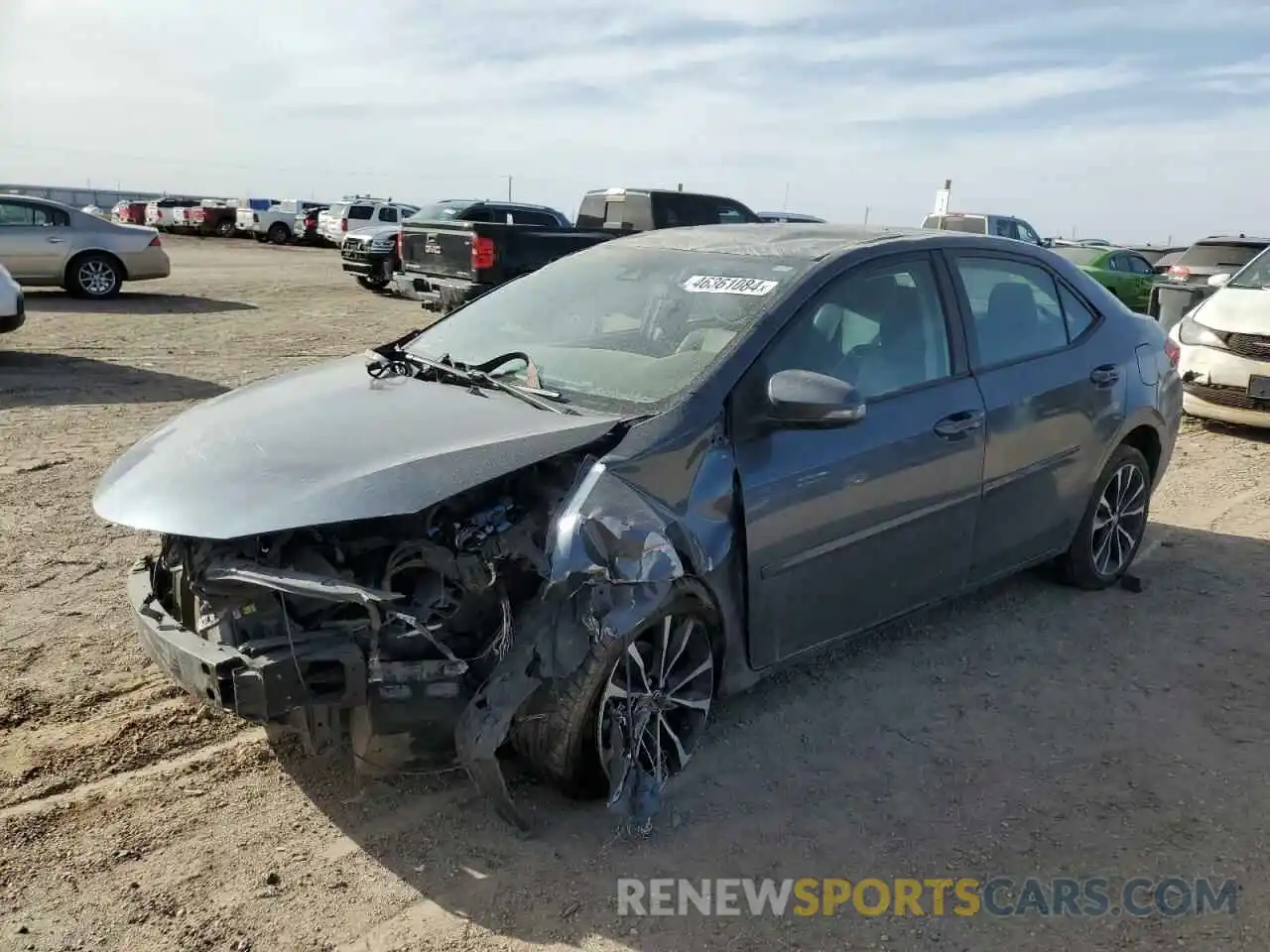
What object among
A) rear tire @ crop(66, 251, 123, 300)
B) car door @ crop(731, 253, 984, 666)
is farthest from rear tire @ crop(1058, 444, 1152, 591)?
rear tire @ crop(66, 251, 123, 300)

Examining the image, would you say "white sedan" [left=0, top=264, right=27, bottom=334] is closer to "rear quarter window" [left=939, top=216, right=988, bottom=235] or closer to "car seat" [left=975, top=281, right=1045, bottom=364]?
"car seat" [left=975, top=281, right=1045, bottom=364]

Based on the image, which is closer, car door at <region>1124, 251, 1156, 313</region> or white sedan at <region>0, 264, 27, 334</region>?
white sedan at <region>0, 264, 27, 334</region>

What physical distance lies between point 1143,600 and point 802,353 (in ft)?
8.61

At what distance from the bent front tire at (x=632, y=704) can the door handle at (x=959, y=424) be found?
1.28 m

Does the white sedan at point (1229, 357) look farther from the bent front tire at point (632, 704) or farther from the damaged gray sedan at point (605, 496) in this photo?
the bent front tire at point (632, 704)

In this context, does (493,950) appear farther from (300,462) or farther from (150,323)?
(150,323)

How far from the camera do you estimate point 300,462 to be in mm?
3135

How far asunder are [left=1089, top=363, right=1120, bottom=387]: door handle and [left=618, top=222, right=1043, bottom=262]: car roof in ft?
2.10

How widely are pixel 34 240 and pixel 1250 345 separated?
15566 mm

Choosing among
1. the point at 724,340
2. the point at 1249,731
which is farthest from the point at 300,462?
the point at 1249,731

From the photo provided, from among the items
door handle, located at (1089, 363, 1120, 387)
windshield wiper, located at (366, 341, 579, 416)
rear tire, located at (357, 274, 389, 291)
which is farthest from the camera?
rear tire, located at (357, 274, 389, 291)

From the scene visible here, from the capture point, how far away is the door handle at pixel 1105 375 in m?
4.93

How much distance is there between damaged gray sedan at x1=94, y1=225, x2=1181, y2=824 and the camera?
2.96 metres

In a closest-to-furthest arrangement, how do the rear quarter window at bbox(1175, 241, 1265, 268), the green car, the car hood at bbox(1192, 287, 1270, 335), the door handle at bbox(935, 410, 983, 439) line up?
the door handle at bbox(935, 410, 983, 439) → the car hood at bbox(1192, 287, 1270, 335) → the rear quarter window at bbox(1175, 241, 1265, 268) → the green car
